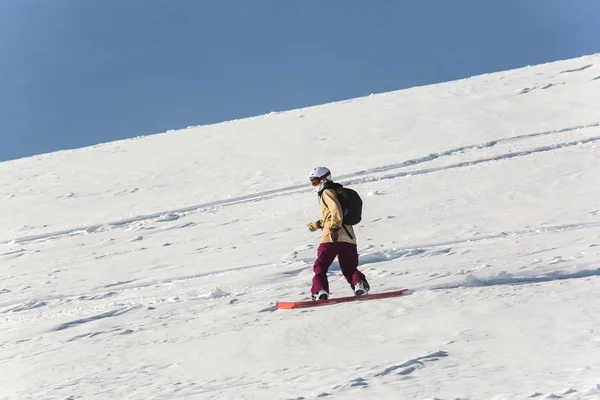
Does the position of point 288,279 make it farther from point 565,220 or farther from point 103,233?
point 103,233

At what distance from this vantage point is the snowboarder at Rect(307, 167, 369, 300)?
23.2ft

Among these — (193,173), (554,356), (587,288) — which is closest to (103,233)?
(193,173)

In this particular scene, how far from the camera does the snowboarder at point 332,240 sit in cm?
707

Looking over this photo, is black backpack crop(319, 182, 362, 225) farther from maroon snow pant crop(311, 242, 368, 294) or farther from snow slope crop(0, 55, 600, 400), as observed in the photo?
snow slope crop(0, 55, 600, 400)

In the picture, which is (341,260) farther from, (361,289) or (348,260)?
(361,289)

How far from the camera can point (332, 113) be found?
27.2m

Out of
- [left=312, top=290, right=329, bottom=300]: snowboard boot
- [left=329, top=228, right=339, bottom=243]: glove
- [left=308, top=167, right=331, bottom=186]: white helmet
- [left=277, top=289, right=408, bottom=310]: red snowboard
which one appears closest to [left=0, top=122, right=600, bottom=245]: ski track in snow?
[left=308, top=167, right=331, bottom=186]: white helmet

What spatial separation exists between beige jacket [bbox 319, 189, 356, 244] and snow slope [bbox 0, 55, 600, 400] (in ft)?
2.24

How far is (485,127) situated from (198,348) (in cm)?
1677

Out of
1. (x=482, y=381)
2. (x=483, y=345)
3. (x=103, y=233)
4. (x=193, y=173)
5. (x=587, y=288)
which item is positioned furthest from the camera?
(x=193, y=173)

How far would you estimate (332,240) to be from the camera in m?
7.23

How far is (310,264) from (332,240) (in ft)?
6.28

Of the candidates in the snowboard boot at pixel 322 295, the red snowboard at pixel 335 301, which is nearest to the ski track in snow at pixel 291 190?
the snowboard boot at pixel 322 295

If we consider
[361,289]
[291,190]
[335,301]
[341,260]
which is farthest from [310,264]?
[291,190]
